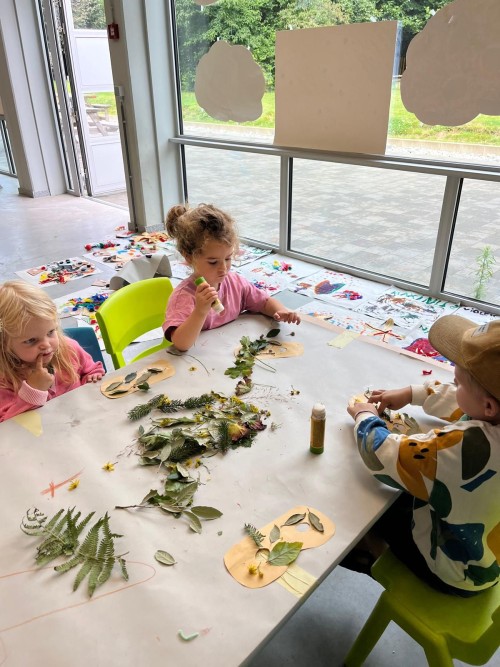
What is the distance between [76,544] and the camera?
0.78 meters

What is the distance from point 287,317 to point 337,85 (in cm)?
195

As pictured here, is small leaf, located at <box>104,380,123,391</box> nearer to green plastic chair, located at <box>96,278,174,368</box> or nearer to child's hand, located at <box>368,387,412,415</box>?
green plastic chair, located at <box>96,278,174,368</box>

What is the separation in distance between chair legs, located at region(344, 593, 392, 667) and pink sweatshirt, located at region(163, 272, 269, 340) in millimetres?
816

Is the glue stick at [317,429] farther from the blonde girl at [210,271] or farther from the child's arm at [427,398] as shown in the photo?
the blonde girl at [210,271]

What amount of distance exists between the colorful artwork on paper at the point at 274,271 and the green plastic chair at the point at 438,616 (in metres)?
2.21

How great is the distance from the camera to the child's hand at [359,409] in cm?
102

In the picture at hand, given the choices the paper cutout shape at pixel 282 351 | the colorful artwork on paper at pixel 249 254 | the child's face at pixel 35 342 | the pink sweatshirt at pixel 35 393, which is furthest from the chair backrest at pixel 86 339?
the colorful artwork on paper at pixel 249 254

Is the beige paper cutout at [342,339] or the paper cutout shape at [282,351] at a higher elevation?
the beige paper cutout at [342,339]

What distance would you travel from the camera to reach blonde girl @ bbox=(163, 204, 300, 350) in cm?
145

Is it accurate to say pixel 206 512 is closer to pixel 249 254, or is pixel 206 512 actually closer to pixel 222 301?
pixel 222 301

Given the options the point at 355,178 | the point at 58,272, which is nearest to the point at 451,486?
the point at 355,178

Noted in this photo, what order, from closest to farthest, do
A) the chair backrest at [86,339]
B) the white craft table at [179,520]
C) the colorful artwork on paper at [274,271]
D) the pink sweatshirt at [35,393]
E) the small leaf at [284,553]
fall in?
the white craft table at [179,520] < the small leaf at [284,553] < the pink sweatshirt at [35,393] < the chair backrest at [86,339] < the colorful artwork on paper at [274,271]

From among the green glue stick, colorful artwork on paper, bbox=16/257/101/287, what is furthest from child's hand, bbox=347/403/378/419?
colorful artwork on paper, bbox=16/257/101/287

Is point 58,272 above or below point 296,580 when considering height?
below
